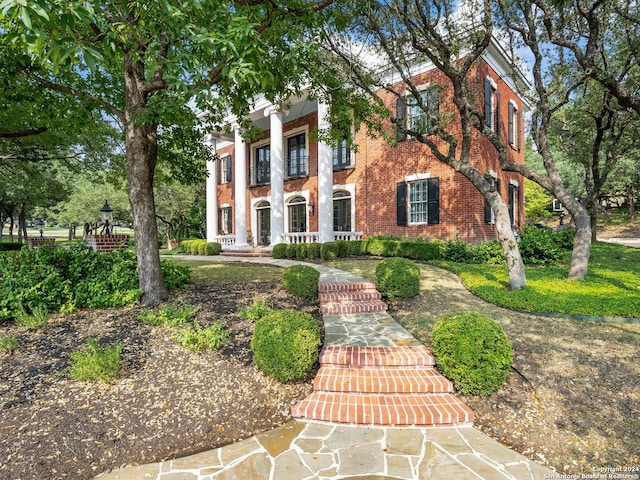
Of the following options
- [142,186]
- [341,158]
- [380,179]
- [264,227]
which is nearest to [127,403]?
[142,186]

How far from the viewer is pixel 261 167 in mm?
19625

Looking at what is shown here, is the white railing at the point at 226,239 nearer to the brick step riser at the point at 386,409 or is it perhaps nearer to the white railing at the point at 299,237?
the white railing at the point at 299,237

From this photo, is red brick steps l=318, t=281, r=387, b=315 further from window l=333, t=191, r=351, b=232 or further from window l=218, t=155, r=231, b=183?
window l=218, t=155, r=231, b=183

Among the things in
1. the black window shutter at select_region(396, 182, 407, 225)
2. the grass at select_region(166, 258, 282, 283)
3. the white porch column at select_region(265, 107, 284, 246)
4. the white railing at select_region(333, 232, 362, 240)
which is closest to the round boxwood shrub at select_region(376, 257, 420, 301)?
the grass at select_region(166, 258, 282, 283)

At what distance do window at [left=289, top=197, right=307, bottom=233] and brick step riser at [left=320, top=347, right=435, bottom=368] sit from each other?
13430 mm

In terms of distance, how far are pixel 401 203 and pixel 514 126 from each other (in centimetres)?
719

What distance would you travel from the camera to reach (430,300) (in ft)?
21.3

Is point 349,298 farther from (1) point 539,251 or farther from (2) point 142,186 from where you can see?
(1) point 539,251

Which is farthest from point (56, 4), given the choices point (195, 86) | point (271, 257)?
point (271, 257)

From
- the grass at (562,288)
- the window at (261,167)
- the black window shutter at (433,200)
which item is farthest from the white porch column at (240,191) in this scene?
the black window shutter at (433,200)

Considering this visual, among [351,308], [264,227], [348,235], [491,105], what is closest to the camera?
[351,308]

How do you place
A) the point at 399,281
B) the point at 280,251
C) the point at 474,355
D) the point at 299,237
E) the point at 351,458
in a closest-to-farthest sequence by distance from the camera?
the point at 351,458, the point at 474,355, the point at 399,281, the point at 280,251, the point at 299,237

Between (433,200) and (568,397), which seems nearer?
(568,397)

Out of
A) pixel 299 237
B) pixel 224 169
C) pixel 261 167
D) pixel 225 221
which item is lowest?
pixel 299 237
